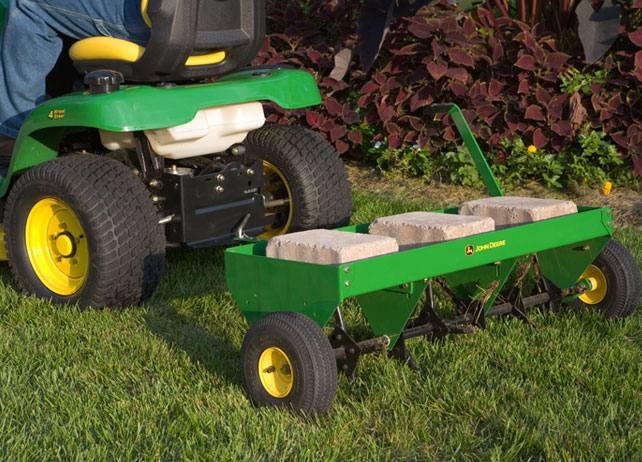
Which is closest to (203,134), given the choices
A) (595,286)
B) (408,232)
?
(408,232)

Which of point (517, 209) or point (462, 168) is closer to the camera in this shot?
point (517, 209)

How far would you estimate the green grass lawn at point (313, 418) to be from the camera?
2.23 meters

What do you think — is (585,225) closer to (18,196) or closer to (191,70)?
(191,70)

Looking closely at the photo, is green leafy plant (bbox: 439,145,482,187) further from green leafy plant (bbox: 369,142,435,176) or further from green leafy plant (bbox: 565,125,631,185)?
green leafy plant (bbox: 565,125,631,185)

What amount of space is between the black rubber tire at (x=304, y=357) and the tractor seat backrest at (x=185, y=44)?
114 cm

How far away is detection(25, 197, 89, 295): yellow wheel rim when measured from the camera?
335 centimetres

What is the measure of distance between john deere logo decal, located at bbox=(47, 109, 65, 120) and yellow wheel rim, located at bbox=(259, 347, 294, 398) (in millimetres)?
1252

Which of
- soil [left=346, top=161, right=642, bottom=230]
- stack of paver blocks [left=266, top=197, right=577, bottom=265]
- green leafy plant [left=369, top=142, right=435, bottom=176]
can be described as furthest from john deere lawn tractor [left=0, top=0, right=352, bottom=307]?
green leafy plant [left=369, top=142, right=435, bottom=176]

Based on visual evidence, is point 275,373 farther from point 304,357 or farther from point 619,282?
point 619,282

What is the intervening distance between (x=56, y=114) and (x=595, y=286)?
1974 millimetres

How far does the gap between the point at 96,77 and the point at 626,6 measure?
299cm

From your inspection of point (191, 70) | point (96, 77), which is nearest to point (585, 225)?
point (191, 70)

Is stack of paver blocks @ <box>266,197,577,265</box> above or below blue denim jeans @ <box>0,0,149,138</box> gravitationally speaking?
below

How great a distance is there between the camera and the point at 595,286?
3.19m
